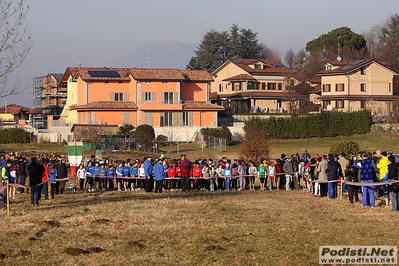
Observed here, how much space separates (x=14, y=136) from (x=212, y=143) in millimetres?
22104

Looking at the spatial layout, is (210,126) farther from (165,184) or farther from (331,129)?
(165,184)

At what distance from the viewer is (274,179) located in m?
28.5

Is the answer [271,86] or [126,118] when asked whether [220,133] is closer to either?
[126,118]

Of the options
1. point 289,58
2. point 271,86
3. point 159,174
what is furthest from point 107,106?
point 289,58

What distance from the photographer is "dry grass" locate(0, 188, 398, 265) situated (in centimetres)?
1291

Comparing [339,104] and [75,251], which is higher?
[339,104]

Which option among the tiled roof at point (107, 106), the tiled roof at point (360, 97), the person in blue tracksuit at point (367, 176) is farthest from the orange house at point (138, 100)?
the person in blue tracksuit at point (367, 176)

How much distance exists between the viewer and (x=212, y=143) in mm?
60812

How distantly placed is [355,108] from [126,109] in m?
33.9

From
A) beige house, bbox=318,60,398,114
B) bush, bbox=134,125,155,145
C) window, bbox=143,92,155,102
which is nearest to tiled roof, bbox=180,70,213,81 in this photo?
window, bbox=143,92,155,102

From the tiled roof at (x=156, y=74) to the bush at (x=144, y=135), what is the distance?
36.3 feet

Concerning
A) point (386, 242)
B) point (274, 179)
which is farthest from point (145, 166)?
point (386, 242)

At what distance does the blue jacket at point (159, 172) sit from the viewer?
25984 millimetres

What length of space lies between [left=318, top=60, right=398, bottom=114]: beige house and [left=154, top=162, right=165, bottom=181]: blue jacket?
58633mm
